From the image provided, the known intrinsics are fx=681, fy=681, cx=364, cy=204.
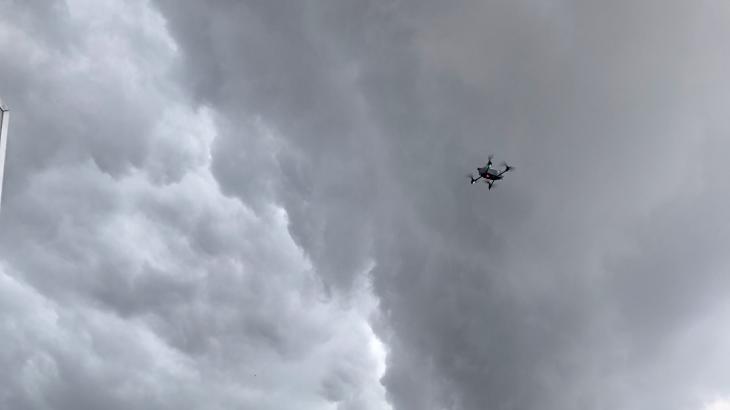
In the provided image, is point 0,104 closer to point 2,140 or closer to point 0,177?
point 2,140

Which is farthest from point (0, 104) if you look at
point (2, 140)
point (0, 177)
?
point (0, 177)

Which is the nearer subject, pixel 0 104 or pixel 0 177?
pixel 0 177

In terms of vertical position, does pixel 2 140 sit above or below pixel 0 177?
above

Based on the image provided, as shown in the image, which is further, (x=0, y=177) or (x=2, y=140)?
(x=2, y=140)
